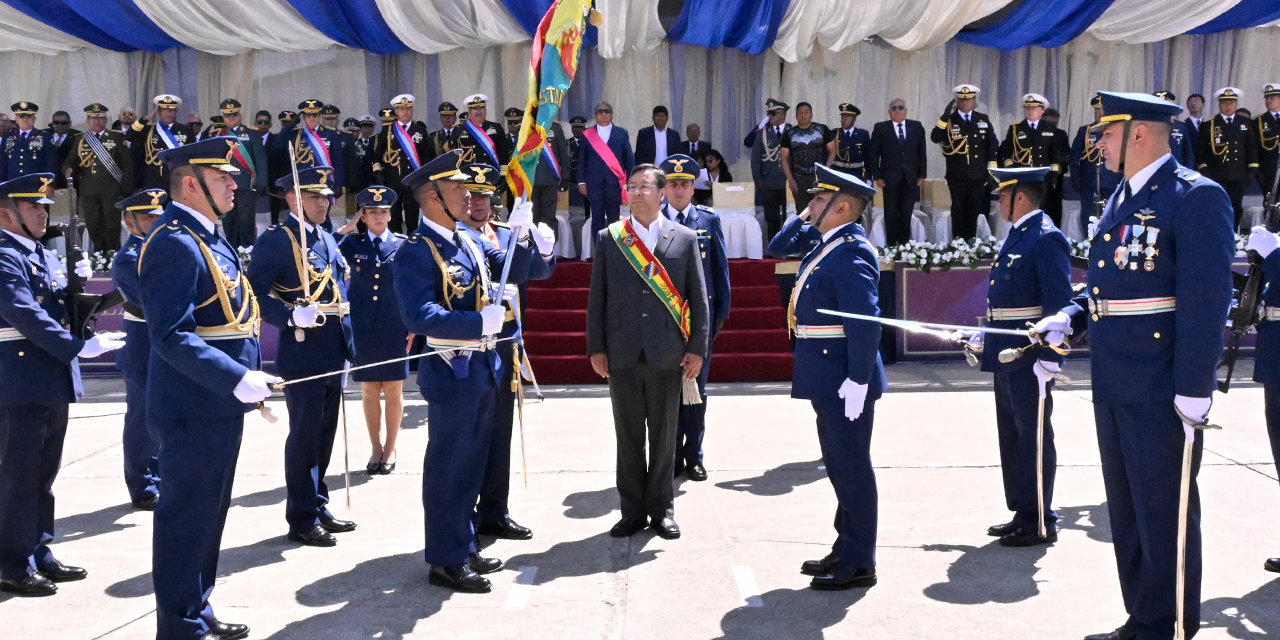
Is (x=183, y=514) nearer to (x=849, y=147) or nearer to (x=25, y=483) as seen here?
(x=25, y=483)

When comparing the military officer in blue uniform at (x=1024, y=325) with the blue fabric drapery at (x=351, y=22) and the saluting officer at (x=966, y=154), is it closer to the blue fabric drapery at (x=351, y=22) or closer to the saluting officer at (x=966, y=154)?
the saluting officer at (x=966, y=154)

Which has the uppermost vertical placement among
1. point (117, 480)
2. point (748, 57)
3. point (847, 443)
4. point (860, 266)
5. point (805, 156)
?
point (748, 57)

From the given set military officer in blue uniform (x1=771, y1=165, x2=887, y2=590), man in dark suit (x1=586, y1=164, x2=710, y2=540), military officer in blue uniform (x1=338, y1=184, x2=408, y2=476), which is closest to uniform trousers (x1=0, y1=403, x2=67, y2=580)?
military officer in blue uniform (x1=338, y1=184, x2=408, y2=476)

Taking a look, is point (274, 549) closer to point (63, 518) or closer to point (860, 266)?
point (63, 518)

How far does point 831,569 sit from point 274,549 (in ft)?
8.95

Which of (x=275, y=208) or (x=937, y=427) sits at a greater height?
(x=275, y=208)

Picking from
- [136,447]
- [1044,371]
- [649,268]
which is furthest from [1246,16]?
→ [136,447]

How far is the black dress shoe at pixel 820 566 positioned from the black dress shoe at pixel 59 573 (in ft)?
10.8

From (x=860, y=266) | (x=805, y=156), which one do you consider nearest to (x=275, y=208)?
(x=805, y=156)

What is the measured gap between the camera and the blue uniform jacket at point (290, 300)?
561cm

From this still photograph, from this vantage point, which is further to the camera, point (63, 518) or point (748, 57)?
point (748, 57)

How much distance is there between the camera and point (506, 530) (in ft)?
18.0

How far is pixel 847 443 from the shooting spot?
185 inches

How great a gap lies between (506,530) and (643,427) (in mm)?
868
